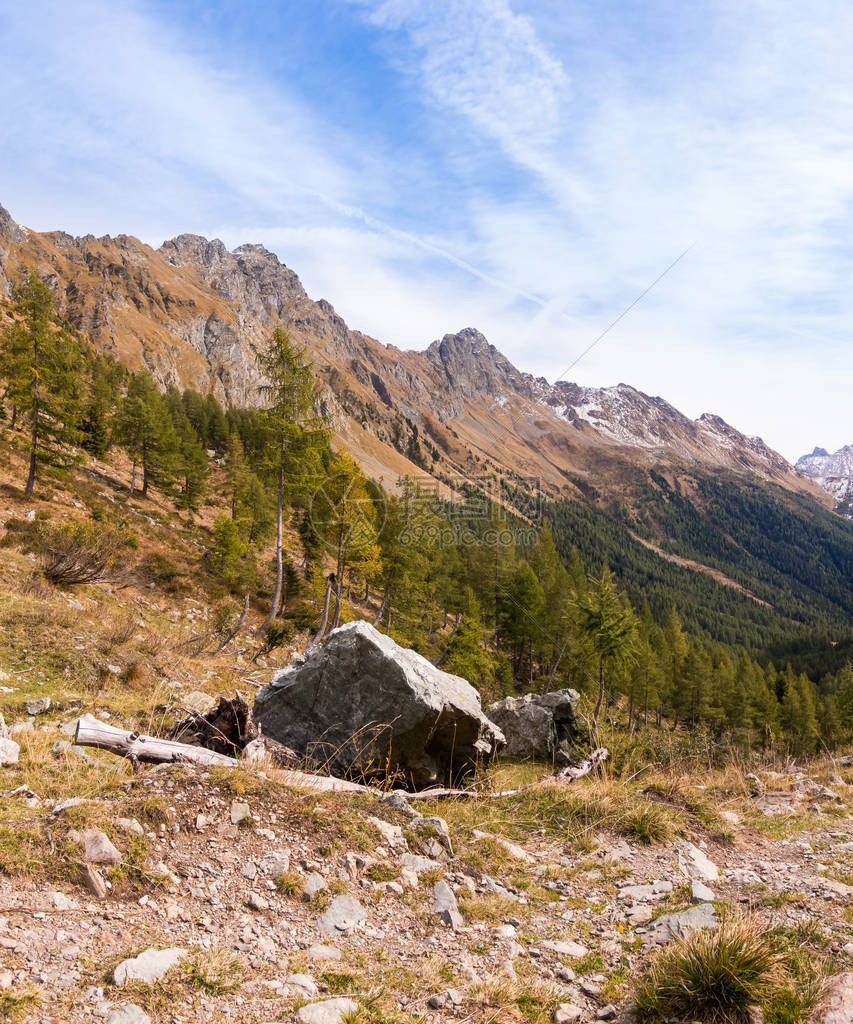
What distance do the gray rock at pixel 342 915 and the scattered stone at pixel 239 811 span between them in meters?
1.15

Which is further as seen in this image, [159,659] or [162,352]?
[162,352]

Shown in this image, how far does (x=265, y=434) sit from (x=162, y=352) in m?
146

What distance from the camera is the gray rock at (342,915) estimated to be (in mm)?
4008

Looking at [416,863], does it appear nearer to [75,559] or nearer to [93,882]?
[93,882]

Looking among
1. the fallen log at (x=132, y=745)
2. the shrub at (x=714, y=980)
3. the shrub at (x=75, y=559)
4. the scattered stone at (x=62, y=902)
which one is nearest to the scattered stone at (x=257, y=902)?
the scattered stone at (x=62, y=902)

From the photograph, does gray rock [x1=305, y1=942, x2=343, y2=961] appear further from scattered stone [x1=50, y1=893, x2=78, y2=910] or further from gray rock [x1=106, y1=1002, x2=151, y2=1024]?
scattered stone [x1=50, y1=893, x2=78, y2=910]

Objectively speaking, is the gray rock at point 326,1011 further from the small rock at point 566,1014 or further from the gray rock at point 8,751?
the gray rock at point 8,751

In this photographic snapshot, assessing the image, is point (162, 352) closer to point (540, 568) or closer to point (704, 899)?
point (540, 568)

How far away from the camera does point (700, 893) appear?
5.00 metres

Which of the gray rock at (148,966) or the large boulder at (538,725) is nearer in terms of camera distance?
the gray rock at (148,966)

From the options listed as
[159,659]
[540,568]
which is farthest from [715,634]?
[159,659]

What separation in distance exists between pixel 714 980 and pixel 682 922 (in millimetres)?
1453

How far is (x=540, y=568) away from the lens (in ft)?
167

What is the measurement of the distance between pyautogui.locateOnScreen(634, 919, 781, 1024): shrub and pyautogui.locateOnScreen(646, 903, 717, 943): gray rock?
944 millimetres
